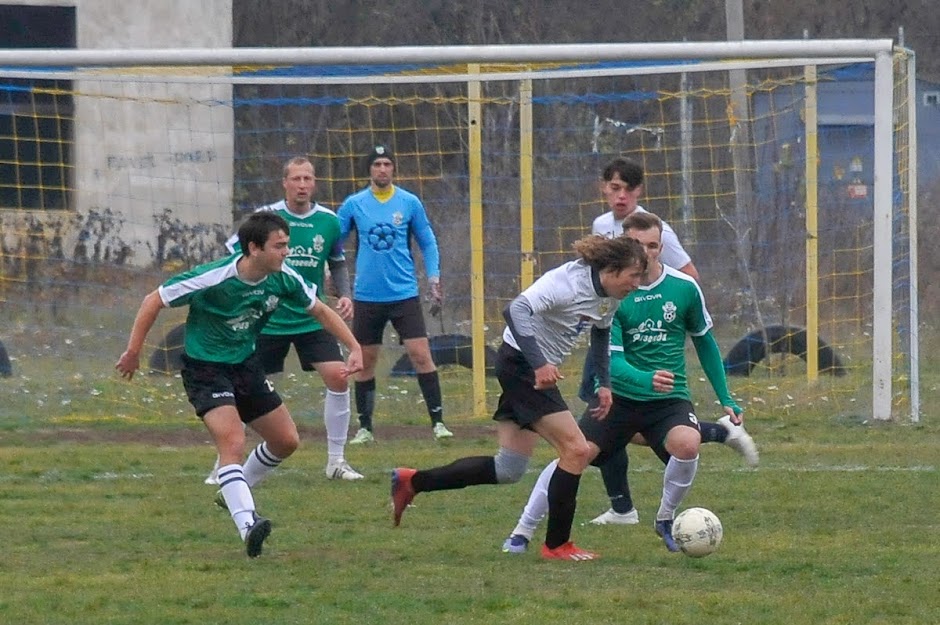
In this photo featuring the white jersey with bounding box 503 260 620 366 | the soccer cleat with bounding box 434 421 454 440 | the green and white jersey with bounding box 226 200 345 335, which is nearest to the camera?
the white jersey with bounding box 503 260 620 366

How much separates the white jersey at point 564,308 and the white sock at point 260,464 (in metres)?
1.48

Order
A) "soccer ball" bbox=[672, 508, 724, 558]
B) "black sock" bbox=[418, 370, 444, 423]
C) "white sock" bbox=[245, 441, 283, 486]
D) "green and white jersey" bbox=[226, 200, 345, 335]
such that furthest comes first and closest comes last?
"black sock" bbox=[418, 370, 444, 423]
"green and white jersey" bbox=[226, 200, 345, 335]
"white sock" bbox=[245, 441, 283, 486]
"soccer ball" bbox=[672, 508, 724, 558]

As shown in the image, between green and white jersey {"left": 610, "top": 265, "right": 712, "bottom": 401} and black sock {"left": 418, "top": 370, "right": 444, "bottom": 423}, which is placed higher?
green and white jersey {"left": 610, "top": 265, "right": 712, "bottom": 401}

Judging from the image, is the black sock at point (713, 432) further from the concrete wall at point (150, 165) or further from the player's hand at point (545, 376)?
the concrete wall at point (150, 165)

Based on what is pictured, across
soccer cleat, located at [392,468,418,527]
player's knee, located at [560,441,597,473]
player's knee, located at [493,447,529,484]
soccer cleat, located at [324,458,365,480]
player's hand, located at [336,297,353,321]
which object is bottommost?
soccer cleat, located at [324,458,365,480]

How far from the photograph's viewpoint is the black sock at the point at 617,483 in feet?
26.3

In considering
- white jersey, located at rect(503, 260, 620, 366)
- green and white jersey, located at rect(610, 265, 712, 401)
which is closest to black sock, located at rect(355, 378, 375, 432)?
green and white jersey, located at rect(610, 265, 712, 401)

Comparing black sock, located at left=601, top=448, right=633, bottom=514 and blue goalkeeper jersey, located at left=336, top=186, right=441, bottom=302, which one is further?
blue goalkeeper jersey, located at left=336, top=186, right=441, bottom=302

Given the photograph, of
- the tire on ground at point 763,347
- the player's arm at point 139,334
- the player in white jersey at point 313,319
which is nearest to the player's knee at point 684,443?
the player's arm at point 139,334

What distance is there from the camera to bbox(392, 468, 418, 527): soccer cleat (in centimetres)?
762

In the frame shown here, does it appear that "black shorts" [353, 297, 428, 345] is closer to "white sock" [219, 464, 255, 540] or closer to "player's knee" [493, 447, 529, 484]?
"player's knee" [493, 447, 529, 484]

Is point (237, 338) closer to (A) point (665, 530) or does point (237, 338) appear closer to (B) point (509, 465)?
(B) point (509, 465)

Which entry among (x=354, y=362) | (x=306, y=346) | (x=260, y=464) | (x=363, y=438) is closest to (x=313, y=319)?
(x=306, y=346)

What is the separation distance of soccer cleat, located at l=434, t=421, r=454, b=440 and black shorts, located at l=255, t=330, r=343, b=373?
6.07ft
